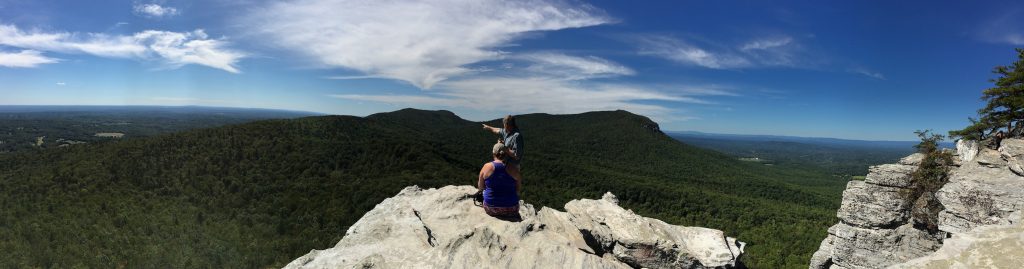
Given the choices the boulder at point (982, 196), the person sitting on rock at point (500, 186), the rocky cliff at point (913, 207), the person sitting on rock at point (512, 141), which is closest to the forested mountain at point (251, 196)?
the rocky cliff at point (913, 207)

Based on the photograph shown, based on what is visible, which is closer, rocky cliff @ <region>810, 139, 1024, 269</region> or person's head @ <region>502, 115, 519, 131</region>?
person's head @ <region>502, 115, 519, 131</region>

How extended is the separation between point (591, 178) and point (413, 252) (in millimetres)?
92464

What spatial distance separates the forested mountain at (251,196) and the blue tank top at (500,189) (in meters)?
44.0

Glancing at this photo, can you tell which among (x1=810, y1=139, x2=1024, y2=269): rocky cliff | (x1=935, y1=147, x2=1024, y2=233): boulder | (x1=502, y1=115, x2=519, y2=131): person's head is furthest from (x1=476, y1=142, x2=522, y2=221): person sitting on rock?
(x1=935, y1=147, x2=1024, y2=233): boulder

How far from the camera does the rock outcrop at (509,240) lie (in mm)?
9914

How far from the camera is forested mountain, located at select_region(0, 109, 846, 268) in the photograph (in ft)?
158

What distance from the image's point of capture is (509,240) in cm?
1069

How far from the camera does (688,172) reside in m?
144

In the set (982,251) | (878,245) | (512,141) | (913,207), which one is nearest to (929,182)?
(913,207)

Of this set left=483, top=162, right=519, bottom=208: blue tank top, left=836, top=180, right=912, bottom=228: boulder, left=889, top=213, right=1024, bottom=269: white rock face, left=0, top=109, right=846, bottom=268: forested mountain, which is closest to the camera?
left=889, top=213, right=1024, bottom=269: white rock face

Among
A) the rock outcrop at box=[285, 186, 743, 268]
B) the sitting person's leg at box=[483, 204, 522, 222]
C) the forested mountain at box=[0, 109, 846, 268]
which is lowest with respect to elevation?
the forested mountain at box=[0, 109, 846, 268]

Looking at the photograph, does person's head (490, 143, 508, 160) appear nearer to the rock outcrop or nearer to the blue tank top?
the blue tank top

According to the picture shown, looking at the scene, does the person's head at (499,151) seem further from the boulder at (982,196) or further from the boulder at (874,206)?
the boulder at (874,206)

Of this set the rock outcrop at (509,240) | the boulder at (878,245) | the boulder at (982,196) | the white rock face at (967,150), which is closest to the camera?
the rock outcrop at (509,240)
